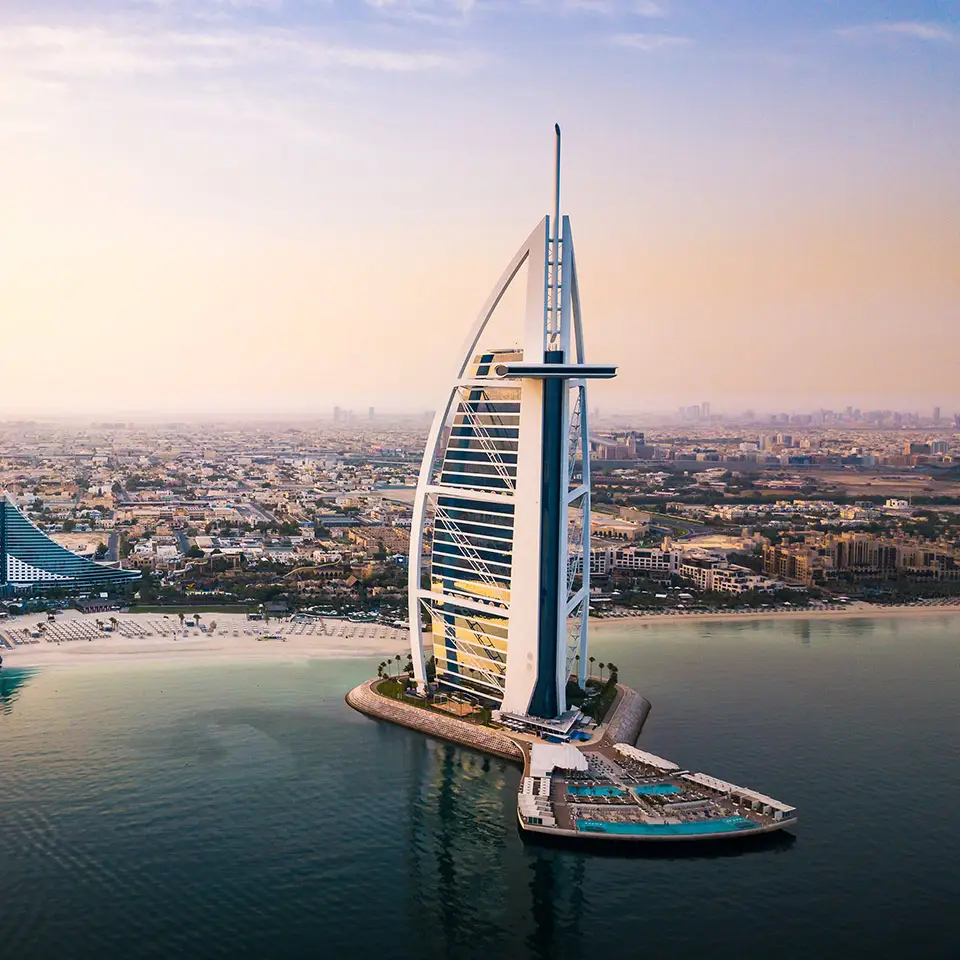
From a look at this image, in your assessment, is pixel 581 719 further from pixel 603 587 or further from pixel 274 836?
pixel 603 587

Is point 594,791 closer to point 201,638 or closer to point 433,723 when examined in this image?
point 433,723

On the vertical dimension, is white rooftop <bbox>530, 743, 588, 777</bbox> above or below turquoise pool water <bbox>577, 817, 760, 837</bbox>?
above

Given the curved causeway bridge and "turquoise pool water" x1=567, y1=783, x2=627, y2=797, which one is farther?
"turquoise pool water" x1=567, y1=783, x2=627, y2=797

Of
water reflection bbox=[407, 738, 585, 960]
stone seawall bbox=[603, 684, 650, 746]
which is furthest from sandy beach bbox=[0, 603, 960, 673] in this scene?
water reflection bbox=[407, 738, 585, 960]

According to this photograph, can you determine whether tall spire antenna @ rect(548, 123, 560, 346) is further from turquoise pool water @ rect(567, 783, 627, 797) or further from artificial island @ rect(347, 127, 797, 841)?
turquoise pool water @ rect(567, 783, 627, 797)

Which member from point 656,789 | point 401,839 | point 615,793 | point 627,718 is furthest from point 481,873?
point 627,718

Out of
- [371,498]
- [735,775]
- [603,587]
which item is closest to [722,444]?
[371,498]
